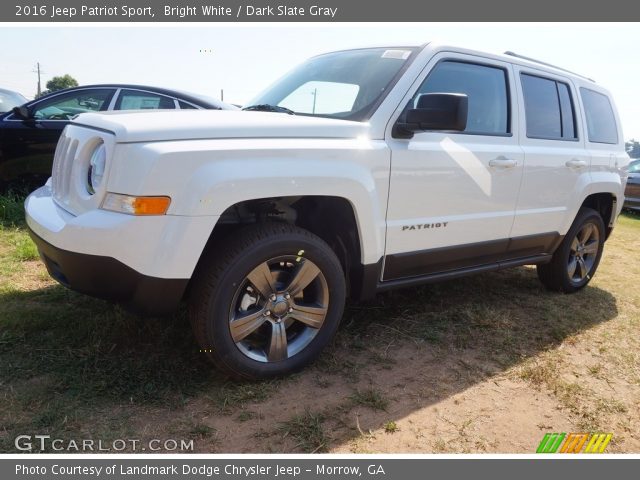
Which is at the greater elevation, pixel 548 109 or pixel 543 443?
pixel 548 109

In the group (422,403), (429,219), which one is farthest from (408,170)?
(422,403)

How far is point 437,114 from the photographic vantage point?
9.34 feet

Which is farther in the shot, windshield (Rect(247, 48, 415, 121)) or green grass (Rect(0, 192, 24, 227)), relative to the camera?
green grass (Rect(0, 192, 24, 227))

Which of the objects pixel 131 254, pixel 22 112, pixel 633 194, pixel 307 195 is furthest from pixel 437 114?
pixel 633 194

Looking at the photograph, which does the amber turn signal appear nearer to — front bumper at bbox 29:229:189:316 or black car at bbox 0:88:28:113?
front bumper at bbox 29:229:189:316

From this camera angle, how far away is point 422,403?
8.92ft

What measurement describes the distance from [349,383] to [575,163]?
2.74m

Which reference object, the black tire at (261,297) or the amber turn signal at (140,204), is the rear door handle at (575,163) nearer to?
the black tire at (261,297)

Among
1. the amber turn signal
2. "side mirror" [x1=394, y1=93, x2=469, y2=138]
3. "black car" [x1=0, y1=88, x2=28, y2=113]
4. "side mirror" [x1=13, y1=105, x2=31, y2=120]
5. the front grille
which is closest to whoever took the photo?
the amber turn signal

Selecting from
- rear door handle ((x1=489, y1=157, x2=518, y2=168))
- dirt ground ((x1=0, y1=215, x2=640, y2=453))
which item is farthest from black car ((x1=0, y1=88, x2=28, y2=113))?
rear door handle ((x1=489, y1=157, x2=518, y2=168))

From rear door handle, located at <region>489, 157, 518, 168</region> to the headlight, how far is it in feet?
7.91

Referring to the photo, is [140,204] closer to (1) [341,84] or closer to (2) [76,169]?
(2) [76,169]

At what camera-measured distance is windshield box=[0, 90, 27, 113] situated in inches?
270

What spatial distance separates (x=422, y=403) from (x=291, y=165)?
4.68ft
